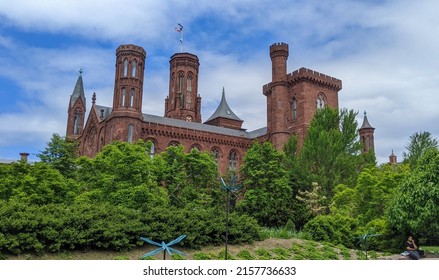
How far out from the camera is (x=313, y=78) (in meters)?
47.6

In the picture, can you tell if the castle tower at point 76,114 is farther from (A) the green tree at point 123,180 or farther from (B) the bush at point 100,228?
(B) the bush at point 100,228

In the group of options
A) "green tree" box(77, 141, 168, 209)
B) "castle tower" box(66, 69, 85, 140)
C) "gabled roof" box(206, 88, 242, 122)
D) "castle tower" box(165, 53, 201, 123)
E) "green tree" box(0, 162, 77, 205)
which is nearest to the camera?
"green tree" box(0, 162, 77, 205)

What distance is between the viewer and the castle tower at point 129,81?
131 feet

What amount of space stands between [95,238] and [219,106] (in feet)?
165

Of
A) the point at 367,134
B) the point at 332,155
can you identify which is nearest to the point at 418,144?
the point at 332,155

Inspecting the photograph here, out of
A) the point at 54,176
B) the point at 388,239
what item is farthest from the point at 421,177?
the point at 54,176

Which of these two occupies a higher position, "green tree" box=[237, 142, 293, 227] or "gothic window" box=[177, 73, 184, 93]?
"gothic window" box=[177, 73, 184, 93]

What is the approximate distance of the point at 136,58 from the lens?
134ft

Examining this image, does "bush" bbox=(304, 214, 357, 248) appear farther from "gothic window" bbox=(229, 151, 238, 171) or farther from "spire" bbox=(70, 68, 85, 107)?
"spire" bbox=(70, 68, 85, 107)

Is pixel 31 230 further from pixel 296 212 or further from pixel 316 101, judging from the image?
pixel 316 101

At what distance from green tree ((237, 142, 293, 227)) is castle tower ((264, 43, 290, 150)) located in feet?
43.4

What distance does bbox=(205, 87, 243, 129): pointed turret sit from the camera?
60500 millimetres

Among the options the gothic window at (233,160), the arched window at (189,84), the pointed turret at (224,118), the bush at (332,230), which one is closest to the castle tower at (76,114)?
the arched window at (189,84)

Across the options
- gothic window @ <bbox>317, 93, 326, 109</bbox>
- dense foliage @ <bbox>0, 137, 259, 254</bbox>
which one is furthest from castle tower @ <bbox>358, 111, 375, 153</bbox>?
dense foliage @ <bbox>0, 137, 259, 254</bbox>
